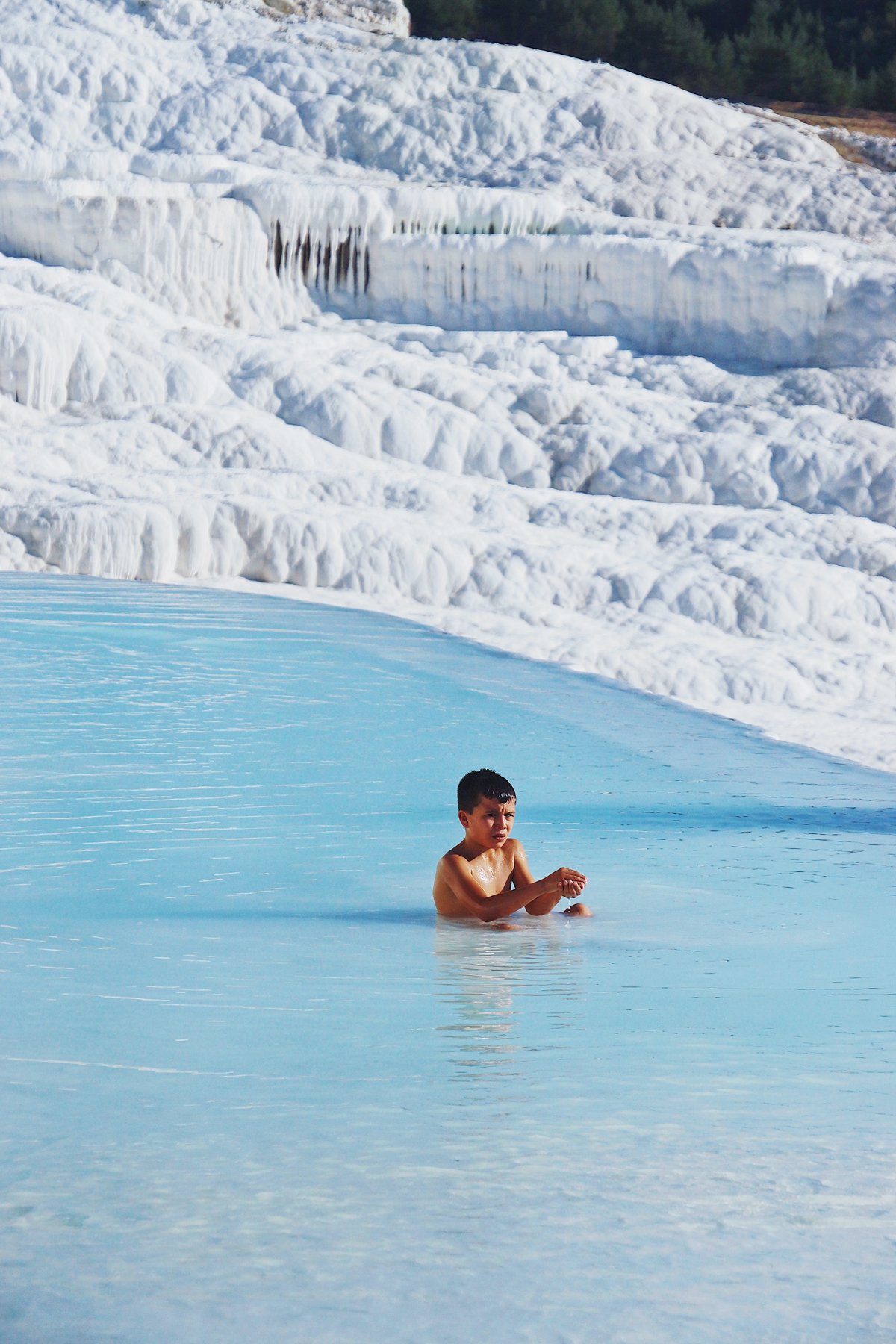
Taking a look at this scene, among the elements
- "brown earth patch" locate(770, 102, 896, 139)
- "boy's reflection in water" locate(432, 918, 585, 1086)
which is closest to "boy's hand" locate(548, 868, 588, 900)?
"boy's reflection in water" locate(432, 918, 585, 1086)

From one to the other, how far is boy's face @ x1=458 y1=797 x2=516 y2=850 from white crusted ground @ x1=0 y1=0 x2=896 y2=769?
3.67m

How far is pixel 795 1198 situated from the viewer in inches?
86.4

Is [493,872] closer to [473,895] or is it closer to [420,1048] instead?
[473,895]

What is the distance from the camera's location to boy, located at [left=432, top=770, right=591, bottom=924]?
3635mm

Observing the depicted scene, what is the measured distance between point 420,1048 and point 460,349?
12.9m

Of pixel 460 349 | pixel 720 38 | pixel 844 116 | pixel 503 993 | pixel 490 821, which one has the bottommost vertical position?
pixel 503 993

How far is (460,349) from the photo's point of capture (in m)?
15.2

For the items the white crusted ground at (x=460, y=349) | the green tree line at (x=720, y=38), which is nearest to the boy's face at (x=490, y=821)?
the white crusted ground at (x=460, y=349)

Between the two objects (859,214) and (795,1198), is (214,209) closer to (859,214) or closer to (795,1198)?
(859,214)

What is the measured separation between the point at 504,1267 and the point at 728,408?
12965 millimetres

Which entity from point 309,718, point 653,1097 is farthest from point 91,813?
point 653,1097

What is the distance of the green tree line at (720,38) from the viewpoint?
23859 millimetres

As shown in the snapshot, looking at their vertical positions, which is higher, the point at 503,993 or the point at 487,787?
the point at 487,787

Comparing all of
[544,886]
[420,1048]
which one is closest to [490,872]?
[544,886]
